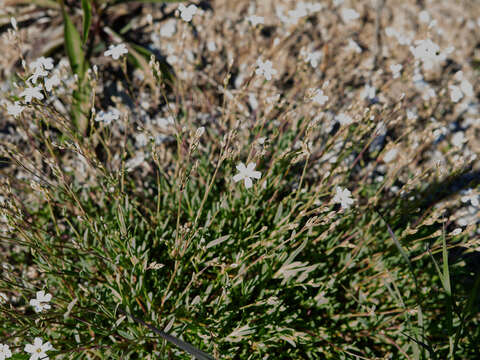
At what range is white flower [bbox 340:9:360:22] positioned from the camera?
14.1 feet

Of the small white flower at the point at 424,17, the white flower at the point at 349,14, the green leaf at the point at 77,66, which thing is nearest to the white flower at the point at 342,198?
the green leaf at the point at 77,66

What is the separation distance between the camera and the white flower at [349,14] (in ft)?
14.1

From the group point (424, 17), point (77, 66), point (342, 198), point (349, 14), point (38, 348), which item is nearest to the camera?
point (38, 348)

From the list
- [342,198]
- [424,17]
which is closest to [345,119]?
[342,198]

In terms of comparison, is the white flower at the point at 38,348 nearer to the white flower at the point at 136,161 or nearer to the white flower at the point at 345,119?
the white flower at the point at 136,161

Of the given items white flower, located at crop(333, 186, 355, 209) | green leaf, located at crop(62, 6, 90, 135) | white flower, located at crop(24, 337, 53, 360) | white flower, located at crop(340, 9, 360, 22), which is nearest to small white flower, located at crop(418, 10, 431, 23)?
white flower, located at crop(340, 9, 360, 22)

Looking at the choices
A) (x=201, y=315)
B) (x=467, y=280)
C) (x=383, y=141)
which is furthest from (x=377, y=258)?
(x=383, y=141)

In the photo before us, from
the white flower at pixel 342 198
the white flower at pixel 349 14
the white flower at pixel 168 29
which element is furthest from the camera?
the white flower at pixel 349 14

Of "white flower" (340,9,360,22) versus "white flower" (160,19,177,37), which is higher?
"white flower" (340,9,360,22)

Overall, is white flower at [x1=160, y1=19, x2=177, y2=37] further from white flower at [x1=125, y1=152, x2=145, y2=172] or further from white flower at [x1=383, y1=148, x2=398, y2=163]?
white flower at [x1=383, y1=148, x2=398, y2=163]

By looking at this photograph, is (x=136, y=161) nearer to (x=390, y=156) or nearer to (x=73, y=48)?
(x=73, y=48)

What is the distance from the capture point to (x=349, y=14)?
4312mm

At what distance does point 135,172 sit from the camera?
322cm

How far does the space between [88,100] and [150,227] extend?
4.28 ft
